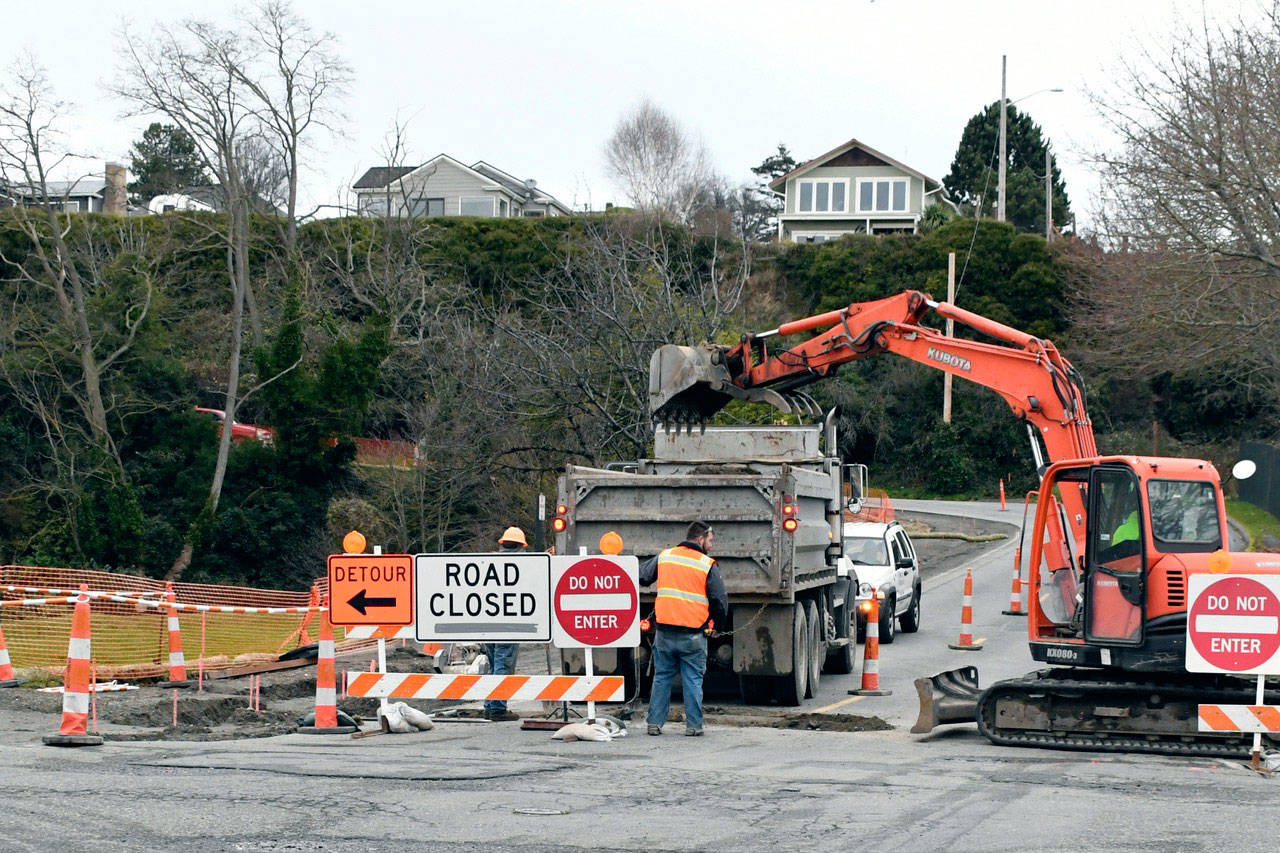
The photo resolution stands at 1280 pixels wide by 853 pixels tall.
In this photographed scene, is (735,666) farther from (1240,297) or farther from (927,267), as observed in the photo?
(927,267)

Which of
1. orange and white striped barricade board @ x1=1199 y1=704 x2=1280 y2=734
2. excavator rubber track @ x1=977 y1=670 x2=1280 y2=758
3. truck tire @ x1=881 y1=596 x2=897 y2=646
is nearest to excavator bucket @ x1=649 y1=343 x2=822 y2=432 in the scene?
excavator rubber track @ x1=977 y1=670 x2=1280 y2=758

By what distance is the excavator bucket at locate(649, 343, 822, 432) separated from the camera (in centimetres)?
1694

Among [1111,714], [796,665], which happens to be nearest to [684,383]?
[796,665]

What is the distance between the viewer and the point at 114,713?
14.2 meters

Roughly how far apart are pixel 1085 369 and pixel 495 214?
1326 inches

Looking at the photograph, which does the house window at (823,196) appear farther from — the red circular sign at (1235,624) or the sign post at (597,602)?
the red circular sign at (1235,624)

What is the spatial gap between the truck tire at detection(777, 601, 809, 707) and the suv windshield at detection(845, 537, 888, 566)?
790 centimetres

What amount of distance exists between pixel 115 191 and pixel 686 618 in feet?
186

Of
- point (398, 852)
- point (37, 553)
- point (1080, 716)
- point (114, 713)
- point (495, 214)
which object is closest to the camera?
point (398, 852)

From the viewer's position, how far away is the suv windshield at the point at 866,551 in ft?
77.3

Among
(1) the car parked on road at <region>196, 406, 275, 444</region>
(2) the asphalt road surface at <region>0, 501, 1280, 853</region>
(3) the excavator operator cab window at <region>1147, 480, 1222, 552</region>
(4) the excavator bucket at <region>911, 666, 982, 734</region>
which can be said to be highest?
(1) the car parked on road at <region>196, 406, 275, 444</region>

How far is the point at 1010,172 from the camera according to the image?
7719 cm

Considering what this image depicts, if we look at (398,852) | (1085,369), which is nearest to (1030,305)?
(1085,369)

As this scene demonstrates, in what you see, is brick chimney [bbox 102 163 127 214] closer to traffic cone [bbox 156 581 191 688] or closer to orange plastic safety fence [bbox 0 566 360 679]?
orange plastic safety fence [bbox 0 566 360 679]
